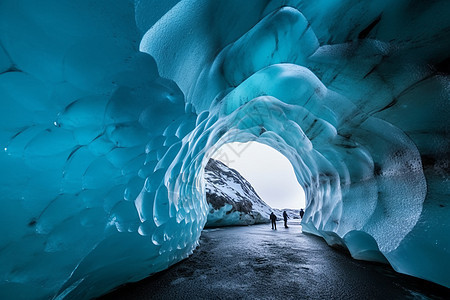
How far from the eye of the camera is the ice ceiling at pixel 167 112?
1314 mm

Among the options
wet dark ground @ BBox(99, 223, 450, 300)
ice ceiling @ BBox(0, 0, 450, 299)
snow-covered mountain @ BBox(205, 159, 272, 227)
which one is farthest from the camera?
snow-covered mountain @ BBox(205, 159, 272, 227)

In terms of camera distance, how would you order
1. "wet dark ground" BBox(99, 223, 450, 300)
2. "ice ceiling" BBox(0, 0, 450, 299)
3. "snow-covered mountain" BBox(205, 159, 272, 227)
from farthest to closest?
1. "snow-covered mountain" BBox(205, 159, 272, 227)
2. "wet dark ground" BBox(99, 223, 450, 300)
3. "ice ceiling" BBox(0, 0, 450, 299)

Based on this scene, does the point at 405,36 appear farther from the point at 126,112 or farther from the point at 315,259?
the point at 315,259

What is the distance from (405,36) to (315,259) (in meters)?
4.18

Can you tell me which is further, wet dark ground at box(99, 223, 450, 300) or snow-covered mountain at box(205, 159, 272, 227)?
→ snow-covered mountain at box(205, 159, 272, 227)

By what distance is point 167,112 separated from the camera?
2.24m

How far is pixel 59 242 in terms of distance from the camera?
169 cm

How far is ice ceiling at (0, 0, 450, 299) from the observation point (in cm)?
131

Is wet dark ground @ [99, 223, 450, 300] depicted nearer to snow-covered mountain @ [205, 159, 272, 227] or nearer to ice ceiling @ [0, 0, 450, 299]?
ice ceiling @ [0, 0, 450, 299]

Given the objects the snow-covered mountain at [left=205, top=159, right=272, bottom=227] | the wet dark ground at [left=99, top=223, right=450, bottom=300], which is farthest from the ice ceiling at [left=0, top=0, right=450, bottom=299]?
the snow-covered mountain at [left=205, top=159, right=272, bottom=227]

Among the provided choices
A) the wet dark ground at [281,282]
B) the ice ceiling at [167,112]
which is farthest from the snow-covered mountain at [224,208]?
the ice ceiling at [167,112]

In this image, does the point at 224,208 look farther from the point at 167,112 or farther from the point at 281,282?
the point at 167,112

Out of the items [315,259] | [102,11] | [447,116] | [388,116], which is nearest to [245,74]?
[102,11]

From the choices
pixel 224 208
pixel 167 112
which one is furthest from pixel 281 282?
pixel 224 208
